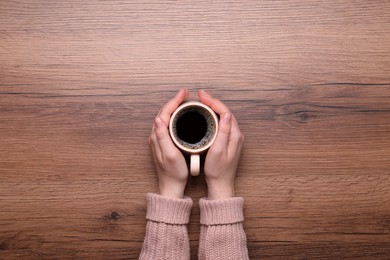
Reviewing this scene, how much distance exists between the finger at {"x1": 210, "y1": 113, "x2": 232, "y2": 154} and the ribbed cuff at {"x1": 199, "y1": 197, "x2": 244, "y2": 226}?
117 mm

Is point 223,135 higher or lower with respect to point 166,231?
higher

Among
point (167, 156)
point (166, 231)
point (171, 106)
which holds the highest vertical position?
point (171, 106)

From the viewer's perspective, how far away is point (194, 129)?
0.96 meters

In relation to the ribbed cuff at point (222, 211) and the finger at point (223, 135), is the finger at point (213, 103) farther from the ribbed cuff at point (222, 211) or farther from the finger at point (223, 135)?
the ribbed cuff at point (222, 211)

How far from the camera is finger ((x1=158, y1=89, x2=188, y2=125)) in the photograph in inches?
37.5

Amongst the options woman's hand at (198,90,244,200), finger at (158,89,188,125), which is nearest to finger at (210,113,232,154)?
woman's hand at (198,90,244,200)

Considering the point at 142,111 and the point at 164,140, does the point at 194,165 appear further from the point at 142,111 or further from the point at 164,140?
the point at 142,111

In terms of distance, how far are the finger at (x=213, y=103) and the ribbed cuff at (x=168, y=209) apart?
0.22 meters

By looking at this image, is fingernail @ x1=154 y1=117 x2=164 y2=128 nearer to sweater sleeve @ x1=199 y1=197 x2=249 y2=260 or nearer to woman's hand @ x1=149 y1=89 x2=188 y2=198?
woman's hand @ x1=149 y1=89 x2=188 y2=198

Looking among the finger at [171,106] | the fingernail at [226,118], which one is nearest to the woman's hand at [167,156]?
the finger at [171,106]

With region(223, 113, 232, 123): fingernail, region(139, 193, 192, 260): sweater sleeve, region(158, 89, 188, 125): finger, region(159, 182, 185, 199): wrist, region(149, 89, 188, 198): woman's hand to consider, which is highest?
region(158, 89, 188, 125): finger

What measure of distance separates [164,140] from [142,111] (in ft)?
0.39

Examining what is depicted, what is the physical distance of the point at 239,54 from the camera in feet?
3.31

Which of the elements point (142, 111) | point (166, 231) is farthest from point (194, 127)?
point (166, 231)
